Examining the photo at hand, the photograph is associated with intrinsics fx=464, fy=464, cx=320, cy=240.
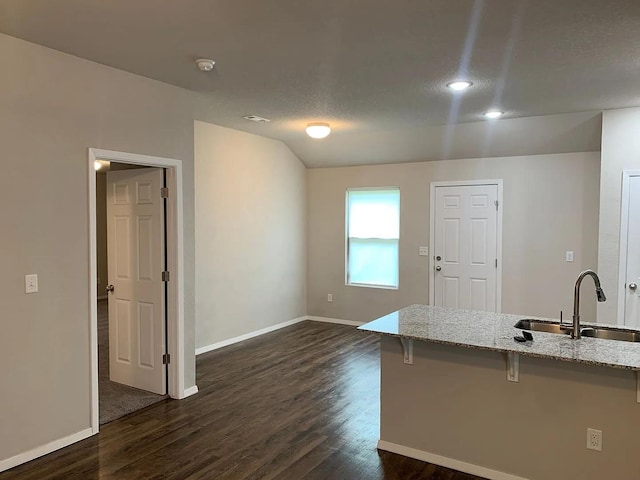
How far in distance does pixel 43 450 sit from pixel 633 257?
5348mm

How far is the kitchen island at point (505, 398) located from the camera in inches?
99.7

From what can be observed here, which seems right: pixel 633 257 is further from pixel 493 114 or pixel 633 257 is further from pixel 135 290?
pixel 135 290

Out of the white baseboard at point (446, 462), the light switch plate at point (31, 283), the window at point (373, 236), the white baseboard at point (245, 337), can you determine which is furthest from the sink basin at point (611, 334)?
the white baseboard at point (245, 337)

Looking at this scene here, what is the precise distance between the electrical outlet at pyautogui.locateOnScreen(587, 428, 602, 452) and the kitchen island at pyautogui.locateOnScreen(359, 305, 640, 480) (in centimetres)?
2

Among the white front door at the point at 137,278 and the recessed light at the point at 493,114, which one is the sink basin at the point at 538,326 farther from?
the white front door at the point at 137,278

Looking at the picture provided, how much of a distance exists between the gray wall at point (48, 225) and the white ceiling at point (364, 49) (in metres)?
0.24

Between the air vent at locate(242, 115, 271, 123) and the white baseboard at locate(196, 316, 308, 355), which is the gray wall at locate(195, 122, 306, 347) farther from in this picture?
the air vent at locate(242, 115, 271, 123)

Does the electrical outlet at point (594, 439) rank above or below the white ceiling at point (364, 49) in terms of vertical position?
below

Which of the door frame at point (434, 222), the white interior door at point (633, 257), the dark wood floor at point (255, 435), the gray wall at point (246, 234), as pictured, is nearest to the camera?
Answer: the dark wood floor at point (255, 435)

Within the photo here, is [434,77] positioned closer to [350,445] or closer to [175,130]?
[175,130]

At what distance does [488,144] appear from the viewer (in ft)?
19.2

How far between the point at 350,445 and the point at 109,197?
3.15m

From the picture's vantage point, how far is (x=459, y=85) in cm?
386

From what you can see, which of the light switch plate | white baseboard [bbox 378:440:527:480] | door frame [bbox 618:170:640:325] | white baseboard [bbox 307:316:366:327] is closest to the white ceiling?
door frame [bbox 618:170:640:325]
